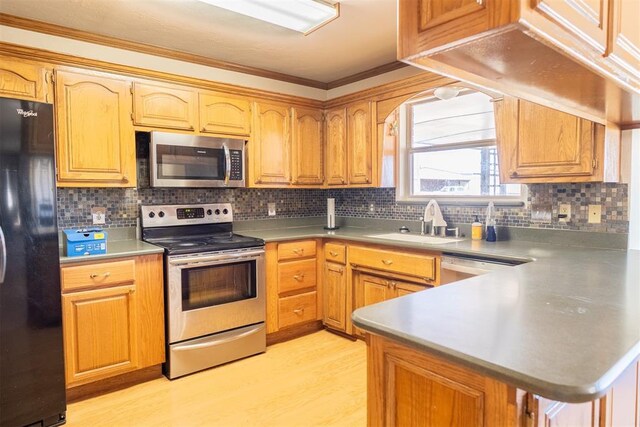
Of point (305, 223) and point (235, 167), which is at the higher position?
point (235, 167)

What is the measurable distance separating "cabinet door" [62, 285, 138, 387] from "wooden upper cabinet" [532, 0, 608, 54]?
2.57 meters

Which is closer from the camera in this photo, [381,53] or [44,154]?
[44,154]

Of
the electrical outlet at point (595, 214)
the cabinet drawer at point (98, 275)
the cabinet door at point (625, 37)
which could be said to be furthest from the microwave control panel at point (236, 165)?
the cabinet door at point (625, 37)

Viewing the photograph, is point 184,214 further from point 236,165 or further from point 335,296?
point 335,296

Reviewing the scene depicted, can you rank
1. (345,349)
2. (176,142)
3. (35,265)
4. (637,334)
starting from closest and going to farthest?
(637,334) → (35,265) → (176,142) → (345,349)

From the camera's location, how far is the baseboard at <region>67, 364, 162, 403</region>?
2.42m

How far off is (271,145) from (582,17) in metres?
2.82

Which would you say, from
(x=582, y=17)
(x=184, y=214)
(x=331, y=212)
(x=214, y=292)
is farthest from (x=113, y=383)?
(x=582, y=17)

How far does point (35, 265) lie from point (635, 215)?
3333 mm

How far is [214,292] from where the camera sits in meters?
2.87

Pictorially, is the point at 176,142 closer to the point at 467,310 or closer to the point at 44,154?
the point at 44,154

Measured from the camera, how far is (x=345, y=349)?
312cm

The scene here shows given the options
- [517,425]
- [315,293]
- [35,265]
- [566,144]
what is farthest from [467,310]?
[315,293]

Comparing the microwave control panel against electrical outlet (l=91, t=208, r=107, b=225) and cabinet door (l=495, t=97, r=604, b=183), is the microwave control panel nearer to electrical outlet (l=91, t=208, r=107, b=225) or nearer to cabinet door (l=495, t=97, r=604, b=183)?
electrical outlet (l=91, t=208, r=107, b=225)
